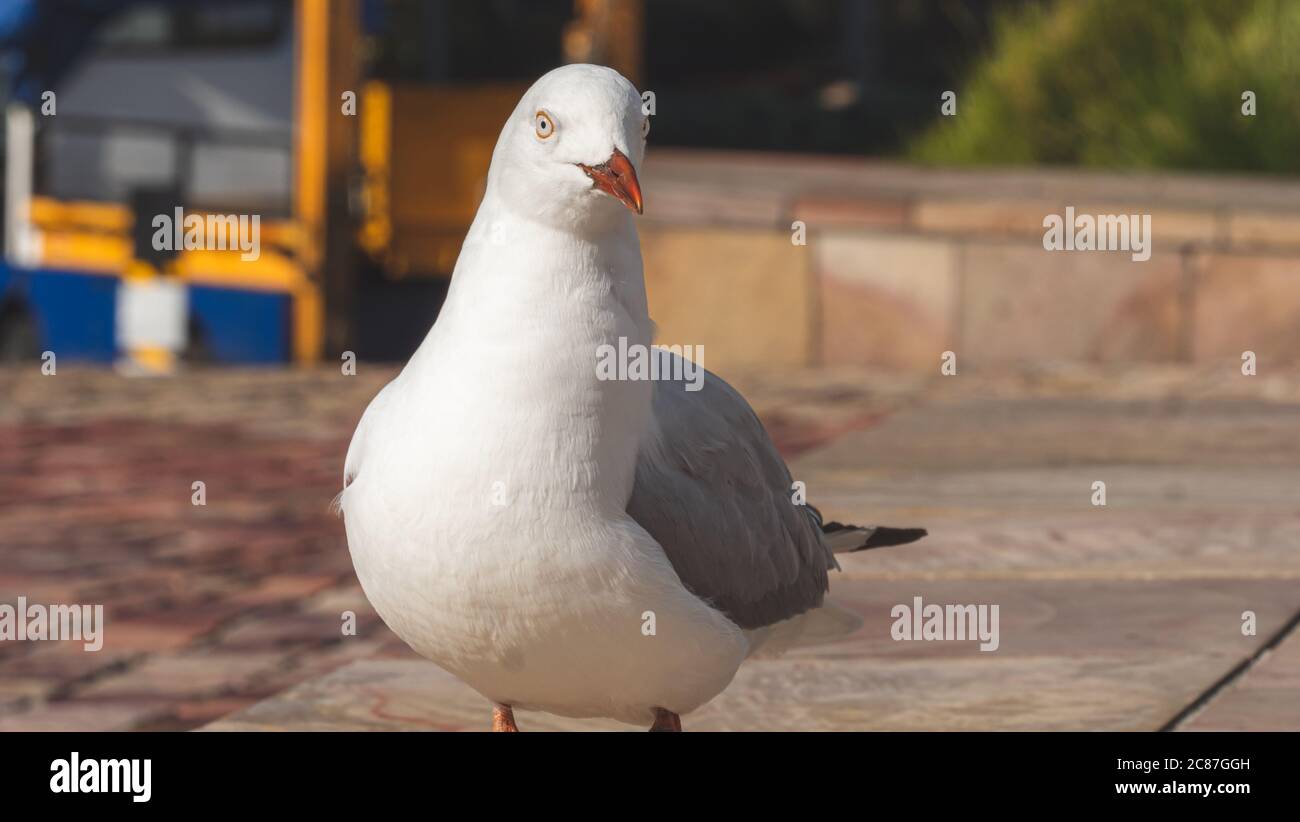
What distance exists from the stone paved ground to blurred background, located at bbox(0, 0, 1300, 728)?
19 mm

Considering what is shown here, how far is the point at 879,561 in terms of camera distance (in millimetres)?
4609

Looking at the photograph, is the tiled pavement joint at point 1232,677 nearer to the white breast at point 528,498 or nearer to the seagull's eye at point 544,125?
the white breast at point 528,498

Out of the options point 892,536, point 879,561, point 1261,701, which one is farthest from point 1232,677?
point 879,561

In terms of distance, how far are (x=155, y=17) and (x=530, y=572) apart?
12.3 meters

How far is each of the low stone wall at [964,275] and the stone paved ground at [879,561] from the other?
29cm

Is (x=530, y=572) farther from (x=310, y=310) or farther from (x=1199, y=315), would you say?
(x=310, y=310)

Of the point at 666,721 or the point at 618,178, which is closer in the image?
the point at 618,178

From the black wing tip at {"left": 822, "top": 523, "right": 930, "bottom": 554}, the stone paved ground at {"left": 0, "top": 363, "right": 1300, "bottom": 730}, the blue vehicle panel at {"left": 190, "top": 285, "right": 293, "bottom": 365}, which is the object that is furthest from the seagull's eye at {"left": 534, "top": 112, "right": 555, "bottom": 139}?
the blue vehicle panel at {"left": 190, "top": 285, "right": 293, "bottom": 365}

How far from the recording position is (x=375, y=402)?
283 centimetres

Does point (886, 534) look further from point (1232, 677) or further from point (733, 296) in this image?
point (733, 296)

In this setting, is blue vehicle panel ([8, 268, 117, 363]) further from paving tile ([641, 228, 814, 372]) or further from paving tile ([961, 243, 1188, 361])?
paving tile ([961, 243, 1188, 361])

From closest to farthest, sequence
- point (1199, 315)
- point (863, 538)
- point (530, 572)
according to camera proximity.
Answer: point (530, 572) → point (863, 538) → point (1199, 315)

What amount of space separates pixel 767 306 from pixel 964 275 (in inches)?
36.4

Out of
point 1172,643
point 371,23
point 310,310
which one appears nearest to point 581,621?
point 1172,643
